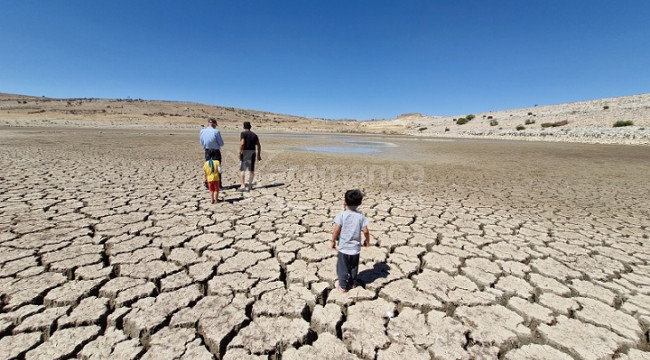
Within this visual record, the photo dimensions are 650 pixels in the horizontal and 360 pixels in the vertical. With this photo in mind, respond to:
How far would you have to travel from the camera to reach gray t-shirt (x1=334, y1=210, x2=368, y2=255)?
7.35 feet

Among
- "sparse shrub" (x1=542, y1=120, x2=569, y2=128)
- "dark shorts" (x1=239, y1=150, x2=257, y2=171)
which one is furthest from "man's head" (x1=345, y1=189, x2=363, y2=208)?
"sparse shrub" (x1=542, y1=120, x2=569, y2=128)

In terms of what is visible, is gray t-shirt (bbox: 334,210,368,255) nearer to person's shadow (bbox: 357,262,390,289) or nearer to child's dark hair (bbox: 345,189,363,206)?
→ child's dark hair (bbox: 345,189,363,206)

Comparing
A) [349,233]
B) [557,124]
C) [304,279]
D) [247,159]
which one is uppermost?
[557,124]

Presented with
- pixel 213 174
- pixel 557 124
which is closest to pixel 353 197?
pixel 213 174

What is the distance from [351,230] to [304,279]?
2.30ft

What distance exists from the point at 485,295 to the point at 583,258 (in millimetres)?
1668

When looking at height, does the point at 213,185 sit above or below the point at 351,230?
below

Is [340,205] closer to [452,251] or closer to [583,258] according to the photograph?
[452,251]

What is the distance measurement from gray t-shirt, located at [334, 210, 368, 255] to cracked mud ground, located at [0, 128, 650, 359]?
0.41 m

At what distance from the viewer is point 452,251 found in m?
3.17

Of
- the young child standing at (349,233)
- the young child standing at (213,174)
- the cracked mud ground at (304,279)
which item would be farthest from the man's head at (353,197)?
the young child standing at (213,174)

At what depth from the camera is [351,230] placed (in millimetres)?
2238

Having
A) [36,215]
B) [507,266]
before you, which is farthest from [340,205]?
[36,215]

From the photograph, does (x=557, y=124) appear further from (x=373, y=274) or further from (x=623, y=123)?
(x=373, y=274)
